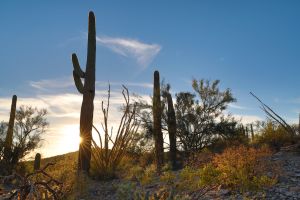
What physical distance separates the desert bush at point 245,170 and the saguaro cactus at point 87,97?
4984mm

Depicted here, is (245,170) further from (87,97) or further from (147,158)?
(147,158)

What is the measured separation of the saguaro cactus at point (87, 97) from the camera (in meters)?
12.1

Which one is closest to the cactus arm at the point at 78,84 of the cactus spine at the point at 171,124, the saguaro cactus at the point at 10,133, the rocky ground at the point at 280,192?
the cactus spine at the point at 171,124

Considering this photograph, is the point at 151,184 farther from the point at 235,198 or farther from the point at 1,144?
the point at 1,144

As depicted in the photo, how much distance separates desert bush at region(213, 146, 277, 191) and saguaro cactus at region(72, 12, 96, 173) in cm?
498

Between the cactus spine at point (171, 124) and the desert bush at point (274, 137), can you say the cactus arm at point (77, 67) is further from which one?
the desert bush at point (274, 137)

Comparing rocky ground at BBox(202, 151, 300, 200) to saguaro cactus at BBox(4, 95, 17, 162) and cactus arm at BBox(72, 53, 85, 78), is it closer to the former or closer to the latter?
cactus arm at BBox(72, 53, 85, 78)

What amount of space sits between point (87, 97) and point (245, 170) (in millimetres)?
6442

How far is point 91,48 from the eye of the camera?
13.0 metres

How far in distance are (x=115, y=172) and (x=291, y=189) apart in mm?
6477

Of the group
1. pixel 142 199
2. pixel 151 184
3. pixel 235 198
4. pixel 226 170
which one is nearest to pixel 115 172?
pixel 151 184

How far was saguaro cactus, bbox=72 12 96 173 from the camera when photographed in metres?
12.1

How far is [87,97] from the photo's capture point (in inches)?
487

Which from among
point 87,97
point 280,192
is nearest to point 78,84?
point 87,97
